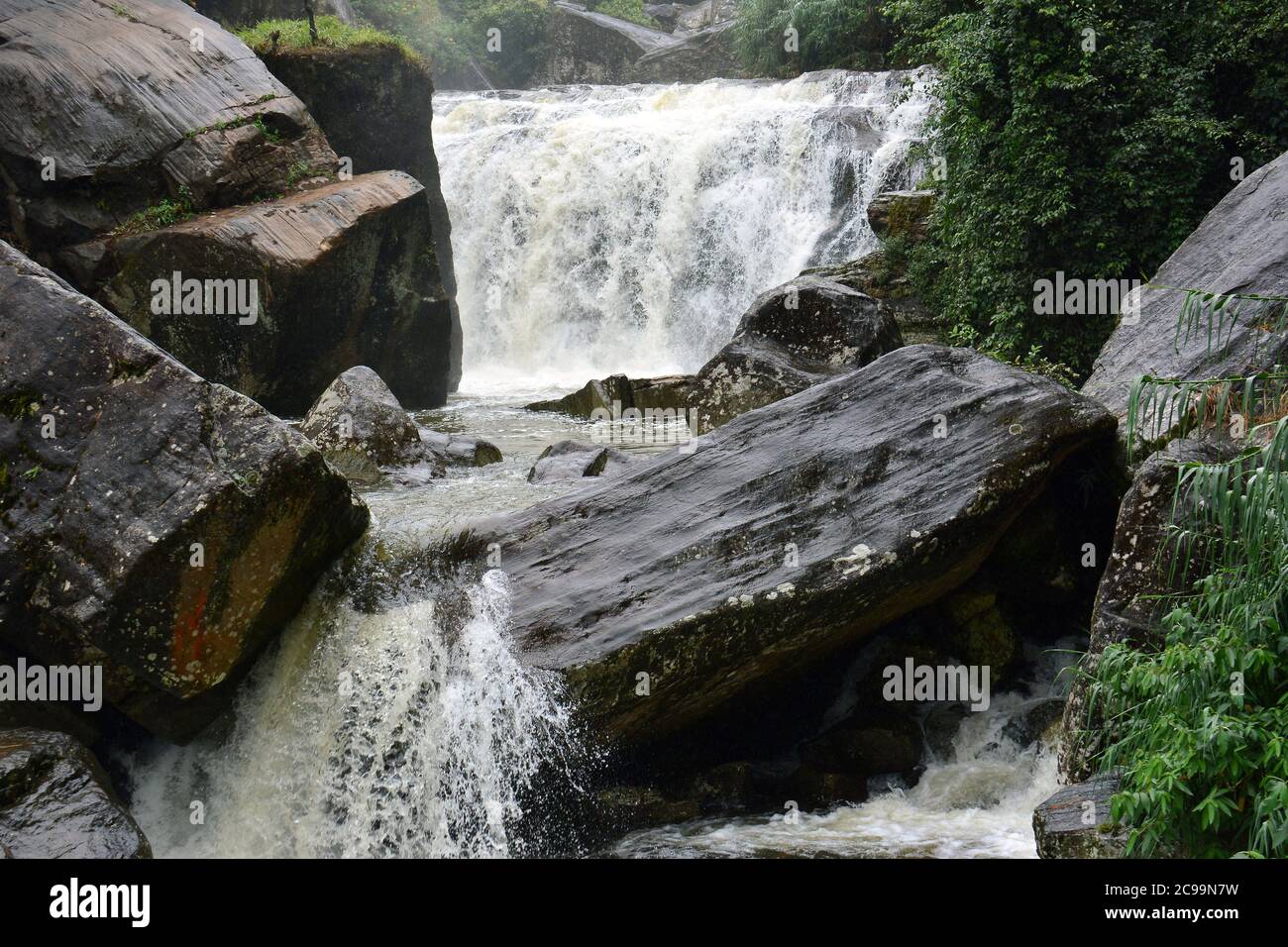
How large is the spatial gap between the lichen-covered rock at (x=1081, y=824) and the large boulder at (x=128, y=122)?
11.3 meters

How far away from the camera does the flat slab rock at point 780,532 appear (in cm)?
616

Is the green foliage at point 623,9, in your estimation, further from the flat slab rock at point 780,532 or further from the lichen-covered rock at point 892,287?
the flat slab rock at point 780,532

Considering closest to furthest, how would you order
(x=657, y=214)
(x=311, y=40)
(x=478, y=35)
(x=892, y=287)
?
(x=892, y=287), (x=311, y=40), (x=657, y=214), (x=478, y=35)

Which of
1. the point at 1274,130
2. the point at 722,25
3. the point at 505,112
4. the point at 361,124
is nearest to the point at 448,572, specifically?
the point at 1274,130

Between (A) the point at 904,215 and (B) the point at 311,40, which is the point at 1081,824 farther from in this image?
(B) the point at 311,40

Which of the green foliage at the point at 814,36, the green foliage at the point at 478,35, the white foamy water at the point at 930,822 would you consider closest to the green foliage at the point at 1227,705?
the white foamy water at the point at 930,822

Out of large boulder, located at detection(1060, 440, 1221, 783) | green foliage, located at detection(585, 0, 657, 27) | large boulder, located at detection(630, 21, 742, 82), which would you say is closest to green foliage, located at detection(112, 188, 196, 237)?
large boulder, located at detection(1060, 440, 1221, 783)

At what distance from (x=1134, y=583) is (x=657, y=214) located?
14154 mm

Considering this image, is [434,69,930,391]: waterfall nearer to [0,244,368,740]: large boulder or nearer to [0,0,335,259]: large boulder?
[0,0,335,259]: large boulder

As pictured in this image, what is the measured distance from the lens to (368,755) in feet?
20.1

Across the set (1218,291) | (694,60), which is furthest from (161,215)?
(694,60)

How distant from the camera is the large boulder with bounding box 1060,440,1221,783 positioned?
→ 5406 mm

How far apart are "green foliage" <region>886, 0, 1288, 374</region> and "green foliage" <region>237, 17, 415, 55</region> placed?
884 cm
